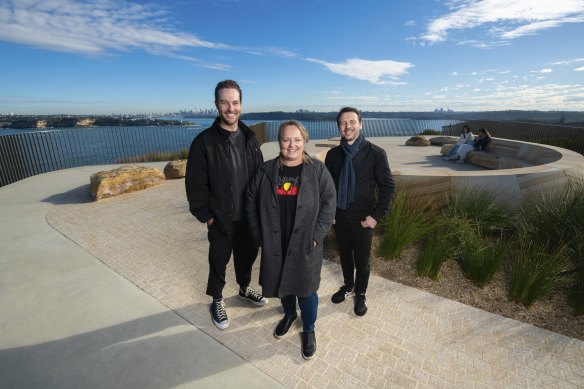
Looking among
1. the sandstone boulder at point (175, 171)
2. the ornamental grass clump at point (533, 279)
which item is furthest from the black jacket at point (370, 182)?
the sandstone boulder at point (175, 171)

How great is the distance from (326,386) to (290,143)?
172cm

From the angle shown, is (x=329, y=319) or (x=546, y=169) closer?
(x=329, y=319)

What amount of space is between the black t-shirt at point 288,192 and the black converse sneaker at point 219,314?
1017 mm

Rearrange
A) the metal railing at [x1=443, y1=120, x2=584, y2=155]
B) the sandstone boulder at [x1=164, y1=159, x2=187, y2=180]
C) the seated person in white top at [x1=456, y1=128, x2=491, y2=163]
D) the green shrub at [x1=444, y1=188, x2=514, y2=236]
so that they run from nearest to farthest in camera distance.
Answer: the green shrub at [x1=444, y1=188, x2=514, y2=236]
the sandstone boulder at [x1=164, y1=159, x2=187, y2=180]
the seated person in white top at [x1=456, y1=128, x2=491, y2=163]
the metal railing at [x1=443, y1=120, x2=584, y2=155]

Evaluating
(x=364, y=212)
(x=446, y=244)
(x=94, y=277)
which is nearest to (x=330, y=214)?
(x=364, y=212)

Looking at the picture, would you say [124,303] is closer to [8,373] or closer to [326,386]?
[8,373]

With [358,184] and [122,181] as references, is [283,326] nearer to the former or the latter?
[358,184]

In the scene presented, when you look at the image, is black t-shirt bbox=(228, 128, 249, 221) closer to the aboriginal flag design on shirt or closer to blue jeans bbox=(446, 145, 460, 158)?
the aboriginal flag design on shirt

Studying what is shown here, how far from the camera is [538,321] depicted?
2.52 meters

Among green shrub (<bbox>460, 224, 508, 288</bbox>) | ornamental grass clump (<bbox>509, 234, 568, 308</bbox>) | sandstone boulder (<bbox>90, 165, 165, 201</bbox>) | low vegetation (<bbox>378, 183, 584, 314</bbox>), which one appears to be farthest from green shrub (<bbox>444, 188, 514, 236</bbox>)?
sandstone boulder (<bbox>90, 165, 165, 201</bbox>)

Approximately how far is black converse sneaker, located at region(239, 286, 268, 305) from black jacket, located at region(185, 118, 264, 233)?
91 cm

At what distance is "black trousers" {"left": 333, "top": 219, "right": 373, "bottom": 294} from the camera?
2504mm

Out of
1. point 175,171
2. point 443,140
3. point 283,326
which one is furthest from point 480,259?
point 443,140

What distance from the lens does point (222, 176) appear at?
7.45 feet
